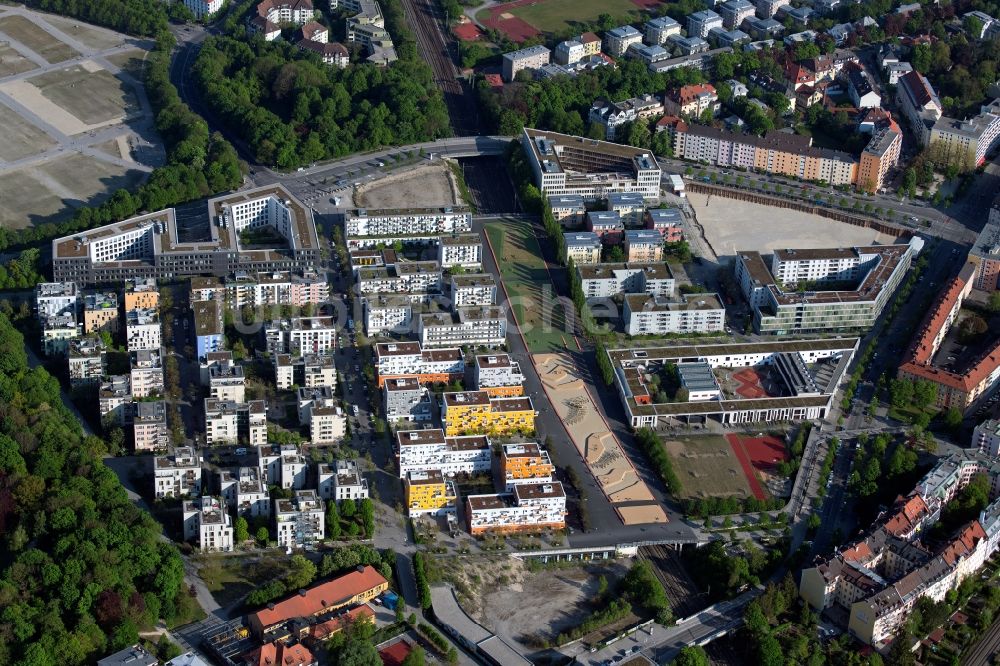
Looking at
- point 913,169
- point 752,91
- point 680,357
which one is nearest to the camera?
point 680,357

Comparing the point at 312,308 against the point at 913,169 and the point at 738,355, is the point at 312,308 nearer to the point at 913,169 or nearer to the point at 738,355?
the point at 738,355

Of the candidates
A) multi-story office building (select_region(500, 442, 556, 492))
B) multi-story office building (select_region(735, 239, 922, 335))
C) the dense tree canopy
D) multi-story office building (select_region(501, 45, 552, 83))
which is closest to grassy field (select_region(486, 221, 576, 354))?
multi-story office building (select_region(735, 239, 922, 335))

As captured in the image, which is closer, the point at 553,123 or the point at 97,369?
the point at 97,369

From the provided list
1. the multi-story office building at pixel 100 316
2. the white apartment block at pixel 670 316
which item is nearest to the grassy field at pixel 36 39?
the multi-story office building at pixel 100 316

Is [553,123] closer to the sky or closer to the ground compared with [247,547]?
closer to the sky

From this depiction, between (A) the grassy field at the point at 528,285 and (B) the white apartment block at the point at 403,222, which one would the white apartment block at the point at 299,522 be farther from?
(B) the white apartment block at the point at 403,222

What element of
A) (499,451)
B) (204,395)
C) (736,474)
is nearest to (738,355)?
(736,474)

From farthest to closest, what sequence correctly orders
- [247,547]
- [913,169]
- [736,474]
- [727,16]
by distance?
[727,16], [913,169], [736,474], [247,547]

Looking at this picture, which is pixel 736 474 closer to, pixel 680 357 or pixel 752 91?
pixel 680 357
